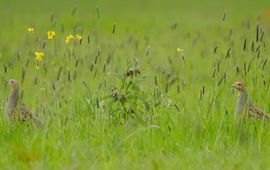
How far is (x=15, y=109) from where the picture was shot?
21.7 feet

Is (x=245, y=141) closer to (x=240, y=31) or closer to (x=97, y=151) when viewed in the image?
(x=97, y=151)

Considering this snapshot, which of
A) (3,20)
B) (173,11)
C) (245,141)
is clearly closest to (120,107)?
(245,141)

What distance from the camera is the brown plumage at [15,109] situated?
643 cm

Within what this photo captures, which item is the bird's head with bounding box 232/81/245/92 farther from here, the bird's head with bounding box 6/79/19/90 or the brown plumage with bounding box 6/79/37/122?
the bird's head with bounding box 6/79/19/90

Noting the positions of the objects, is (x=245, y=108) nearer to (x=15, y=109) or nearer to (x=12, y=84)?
(x=15, y=109)

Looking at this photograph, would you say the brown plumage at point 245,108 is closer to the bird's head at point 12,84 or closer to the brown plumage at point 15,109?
the brown plumage at point 15,109

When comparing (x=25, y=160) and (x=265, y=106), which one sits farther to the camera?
(x=265, y=106)

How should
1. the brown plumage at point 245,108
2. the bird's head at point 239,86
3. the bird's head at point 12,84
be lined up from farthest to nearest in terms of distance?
the bird's head at point 12,84, the bird's head at point 239,86, the brown plumage at point 245,108

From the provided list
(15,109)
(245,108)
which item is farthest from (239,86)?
(15,109)

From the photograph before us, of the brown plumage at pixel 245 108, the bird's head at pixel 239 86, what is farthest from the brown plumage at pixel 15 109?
the bird's head at pixel 239 86

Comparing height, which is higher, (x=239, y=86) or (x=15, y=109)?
(x=239, y=86)

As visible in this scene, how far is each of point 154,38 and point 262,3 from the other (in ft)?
26.8

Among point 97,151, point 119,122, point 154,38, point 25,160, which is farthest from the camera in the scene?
point 154,38

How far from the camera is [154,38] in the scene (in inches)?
633
